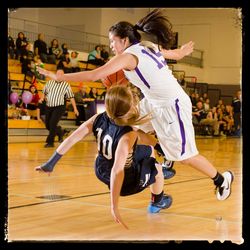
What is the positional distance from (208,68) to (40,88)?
28.4ft

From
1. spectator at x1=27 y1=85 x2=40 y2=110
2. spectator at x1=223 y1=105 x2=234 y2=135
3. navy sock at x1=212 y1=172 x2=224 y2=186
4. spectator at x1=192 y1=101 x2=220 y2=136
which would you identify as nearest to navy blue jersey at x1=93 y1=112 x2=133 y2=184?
navy sock at x1=212 y1=172 x2=224 y2=186

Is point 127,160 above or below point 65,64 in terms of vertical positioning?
below

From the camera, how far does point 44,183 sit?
4070 millimetres

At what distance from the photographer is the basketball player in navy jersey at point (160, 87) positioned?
8.77 feet

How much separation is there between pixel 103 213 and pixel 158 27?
1103mm

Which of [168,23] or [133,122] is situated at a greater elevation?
[168,23]

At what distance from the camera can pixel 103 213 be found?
2.92 metres

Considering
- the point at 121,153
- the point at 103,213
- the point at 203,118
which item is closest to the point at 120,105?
the point at 121,153

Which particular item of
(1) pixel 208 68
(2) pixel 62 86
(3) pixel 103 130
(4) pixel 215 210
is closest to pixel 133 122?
(3) pixel 103 130

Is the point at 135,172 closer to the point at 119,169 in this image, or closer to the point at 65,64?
the point at 119,169

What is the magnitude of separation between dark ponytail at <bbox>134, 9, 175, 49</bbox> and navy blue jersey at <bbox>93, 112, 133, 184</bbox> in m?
0.55

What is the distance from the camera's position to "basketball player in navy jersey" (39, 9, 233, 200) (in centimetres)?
267
